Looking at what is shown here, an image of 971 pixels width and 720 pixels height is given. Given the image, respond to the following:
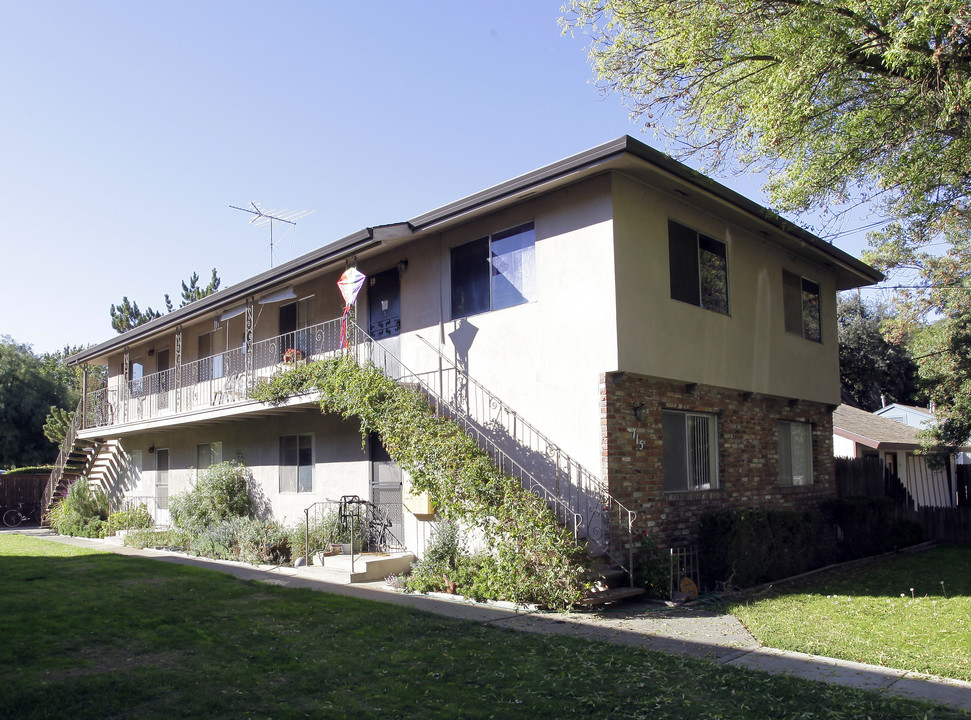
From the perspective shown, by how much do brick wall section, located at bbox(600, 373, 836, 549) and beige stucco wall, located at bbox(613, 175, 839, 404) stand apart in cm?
29

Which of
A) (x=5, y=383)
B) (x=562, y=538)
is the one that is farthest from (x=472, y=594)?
(x=5, y=383)

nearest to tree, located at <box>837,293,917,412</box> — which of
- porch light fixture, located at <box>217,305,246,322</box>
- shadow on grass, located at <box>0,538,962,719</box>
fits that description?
porch light fixture, located at <box>217,305,246,322</box>

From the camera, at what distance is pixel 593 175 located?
10984 mm

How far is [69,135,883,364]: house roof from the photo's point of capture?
1052cm

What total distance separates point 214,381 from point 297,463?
453 cm

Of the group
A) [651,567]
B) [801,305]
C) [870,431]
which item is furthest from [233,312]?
[870,431]

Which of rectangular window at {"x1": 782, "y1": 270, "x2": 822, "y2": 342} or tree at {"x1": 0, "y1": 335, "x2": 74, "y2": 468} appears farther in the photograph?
tree at {"x1": 0, "y1": 335, "x2": 74, "y2": 468}

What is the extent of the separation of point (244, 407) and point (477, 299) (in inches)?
229

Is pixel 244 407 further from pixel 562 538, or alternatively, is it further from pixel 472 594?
pixel 562 538

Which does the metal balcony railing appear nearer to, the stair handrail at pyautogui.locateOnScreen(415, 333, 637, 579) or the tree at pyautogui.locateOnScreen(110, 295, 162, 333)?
the stair handrail at pyautogui.locateOnScreen(415, 333, 637, 579)

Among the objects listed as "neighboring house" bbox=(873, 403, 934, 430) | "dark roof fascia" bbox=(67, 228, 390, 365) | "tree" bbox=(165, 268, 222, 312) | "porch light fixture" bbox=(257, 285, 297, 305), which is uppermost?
"tree" bbox=(165, 268, 222, 312)

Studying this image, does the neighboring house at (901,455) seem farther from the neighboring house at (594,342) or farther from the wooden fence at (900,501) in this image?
the neighboring house at (594,342)

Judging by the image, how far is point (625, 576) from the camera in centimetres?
1024

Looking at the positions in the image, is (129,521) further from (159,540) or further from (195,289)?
(195,289)
